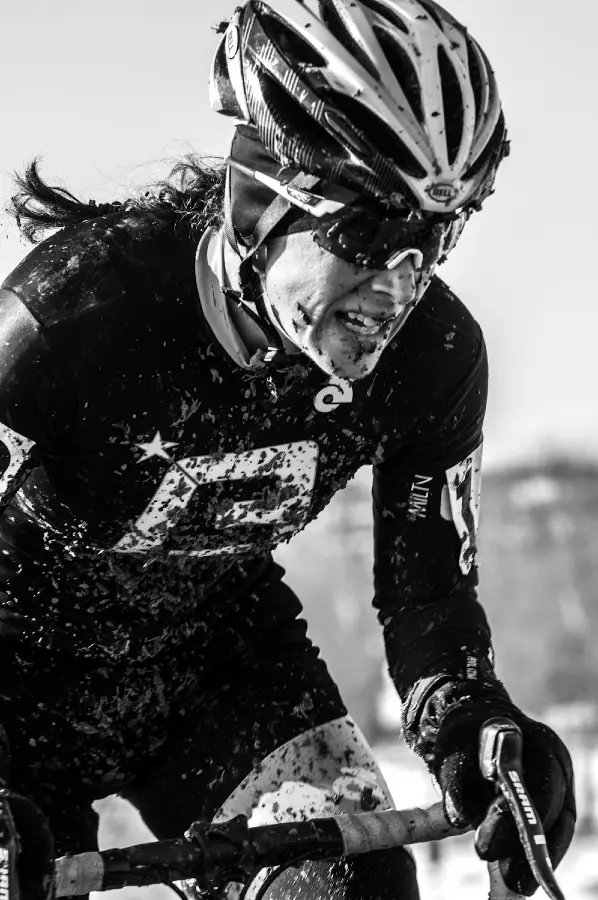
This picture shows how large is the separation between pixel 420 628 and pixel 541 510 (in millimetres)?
29375

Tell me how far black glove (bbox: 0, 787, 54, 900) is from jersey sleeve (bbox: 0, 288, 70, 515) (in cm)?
76

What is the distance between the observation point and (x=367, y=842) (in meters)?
3.18

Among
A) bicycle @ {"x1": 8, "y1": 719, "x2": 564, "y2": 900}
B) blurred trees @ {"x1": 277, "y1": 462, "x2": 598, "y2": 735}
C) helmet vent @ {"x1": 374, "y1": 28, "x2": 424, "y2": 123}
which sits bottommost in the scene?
bicycle @ {"x1": 8, "y1": 719, "x2": 564, "y2": 900}

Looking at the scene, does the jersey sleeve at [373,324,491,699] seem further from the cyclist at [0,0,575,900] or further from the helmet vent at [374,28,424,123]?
the helmet vent at [374,28,424,123]

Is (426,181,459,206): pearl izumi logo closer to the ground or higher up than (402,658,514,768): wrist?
higher up

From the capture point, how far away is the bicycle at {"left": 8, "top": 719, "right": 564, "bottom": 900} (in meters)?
2.91

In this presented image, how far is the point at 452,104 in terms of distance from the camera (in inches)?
122

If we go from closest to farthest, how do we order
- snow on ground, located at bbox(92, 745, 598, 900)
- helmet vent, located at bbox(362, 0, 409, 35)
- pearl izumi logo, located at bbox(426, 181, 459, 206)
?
1. pearl izumi logo, located at bbox(426, 181, 459, 206)
2. helmet vent, located at bbox(362, 0, 409, 35)
3. snow on ground, located at bbox(92, 745, 598, 900)

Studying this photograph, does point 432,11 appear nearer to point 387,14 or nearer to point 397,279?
point 387,14

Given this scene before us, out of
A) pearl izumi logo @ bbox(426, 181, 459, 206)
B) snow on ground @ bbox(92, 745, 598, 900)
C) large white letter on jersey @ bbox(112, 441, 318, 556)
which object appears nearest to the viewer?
pearl izumi logo @ bbox(426, 181, 459, 206)

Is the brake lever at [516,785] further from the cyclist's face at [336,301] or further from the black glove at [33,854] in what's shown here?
the black glove at [33,854]

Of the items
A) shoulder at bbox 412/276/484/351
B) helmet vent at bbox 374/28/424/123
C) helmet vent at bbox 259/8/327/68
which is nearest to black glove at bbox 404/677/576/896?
shoulder at bbox 412/276/484/351

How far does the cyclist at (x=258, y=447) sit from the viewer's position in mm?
3072

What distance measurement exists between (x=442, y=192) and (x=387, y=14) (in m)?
0.46
